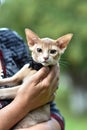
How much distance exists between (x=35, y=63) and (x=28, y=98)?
11 centimetres

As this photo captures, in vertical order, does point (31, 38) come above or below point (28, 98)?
above

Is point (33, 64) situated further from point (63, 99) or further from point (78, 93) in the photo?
point (78, 93)

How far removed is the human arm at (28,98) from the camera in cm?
188

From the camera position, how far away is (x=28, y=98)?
1896 mm

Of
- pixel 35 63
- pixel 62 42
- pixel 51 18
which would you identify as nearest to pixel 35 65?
pixel 35 63

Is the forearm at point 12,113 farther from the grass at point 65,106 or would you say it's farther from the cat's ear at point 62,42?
the grass at point 65,106

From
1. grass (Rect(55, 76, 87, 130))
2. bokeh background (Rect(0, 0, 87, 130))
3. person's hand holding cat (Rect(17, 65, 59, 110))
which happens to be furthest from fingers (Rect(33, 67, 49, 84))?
grass (Rect(55, 76, 87, 130))

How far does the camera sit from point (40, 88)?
190cm

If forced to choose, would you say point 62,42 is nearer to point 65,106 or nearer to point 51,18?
point 51,18

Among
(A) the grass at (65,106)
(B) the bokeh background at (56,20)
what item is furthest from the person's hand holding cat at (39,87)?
(A) the grass at (65,106)

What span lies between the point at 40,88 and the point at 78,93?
908cm

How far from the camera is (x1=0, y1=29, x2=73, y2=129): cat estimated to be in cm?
187

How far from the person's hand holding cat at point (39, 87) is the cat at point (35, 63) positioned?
2cm

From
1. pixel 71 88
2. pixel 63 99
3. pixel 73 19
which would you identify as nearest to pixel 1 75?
pixel 73 19
